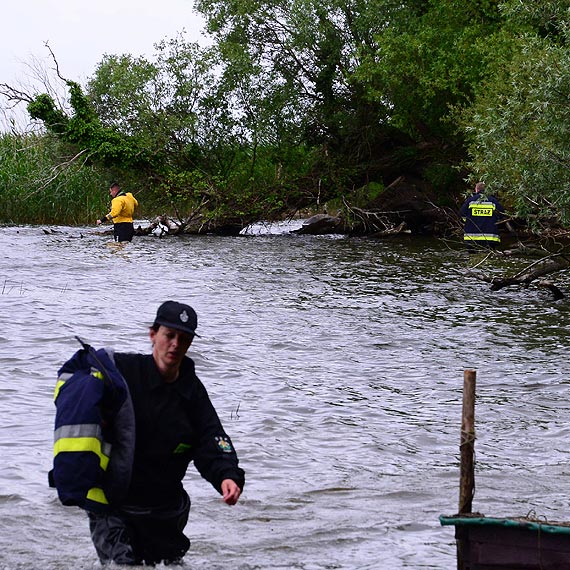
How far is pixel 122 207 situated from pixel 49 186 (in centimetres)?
1275

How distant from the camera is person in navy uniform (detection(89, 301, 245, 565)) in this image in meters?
5.26

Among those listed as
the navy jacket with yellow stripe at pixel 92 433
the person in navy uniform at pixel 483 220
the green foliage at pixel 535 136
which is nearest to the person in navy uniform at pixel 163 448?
the navy jacket with yellow stripe at pixel 92 433

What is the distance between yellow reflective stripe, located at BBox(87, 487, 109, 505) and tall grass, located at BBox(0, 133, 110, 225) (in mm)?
36525

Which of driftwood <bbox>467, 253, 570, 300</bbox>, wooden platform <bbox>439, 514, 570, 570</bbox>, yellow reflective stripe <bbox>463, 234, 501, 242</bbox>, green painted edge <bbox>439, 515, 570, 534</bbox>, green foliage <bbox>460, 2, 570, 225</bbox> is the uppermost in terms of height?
green foliage <bbox>460, 2, 570, 225</bbox>

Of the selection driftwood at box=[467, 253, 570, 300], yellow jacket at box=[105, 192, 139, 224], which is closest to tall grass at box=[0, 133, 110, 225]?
yellow jacket at box=[105, 192, 139, 224]

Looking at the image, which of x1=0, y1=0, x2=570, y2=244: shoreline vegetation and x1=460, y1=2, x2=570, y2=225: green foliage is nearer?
x1=460, y1=2, x2=570, y2=225: green foliage

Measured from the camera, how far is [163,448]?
210 inches

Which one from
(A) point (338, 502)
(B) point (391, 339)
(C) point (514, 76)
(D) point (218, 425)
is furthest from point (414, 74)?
(D) point (218, 425)

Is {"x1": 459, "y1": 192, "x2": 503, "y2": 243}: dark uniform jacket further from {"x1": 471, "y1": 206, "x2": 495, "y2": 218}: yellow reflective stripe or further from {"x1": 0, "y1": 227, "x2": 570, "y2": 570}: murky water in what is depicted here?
{"x1": 0, "y1": 227, "x2": 570, "y2": 570}: murky water

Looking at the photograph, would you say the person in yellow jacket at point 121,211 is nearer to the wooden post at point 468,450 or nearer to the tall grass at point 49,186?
the tall grass at point 49,186

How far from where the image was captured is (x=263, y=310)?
20016mm

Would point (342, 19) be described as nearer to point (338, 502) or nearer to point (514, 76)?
point (514, 76)

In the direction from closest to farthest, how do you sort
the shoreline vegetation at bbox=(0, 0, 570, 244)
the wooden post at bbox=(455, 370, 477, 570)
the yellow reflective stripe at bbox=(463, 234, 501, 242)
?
the wooden post at bbox=(455, 370, 477, 570) < the yellow reflective stripe at bbox=(463, 234, 501, 242) < the shoreline vegetation at bbox=(0, 0, 570, 244)

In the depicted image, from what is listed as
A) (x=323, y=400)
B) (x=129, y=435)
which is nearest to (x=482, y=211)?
(x=323, y=400)
